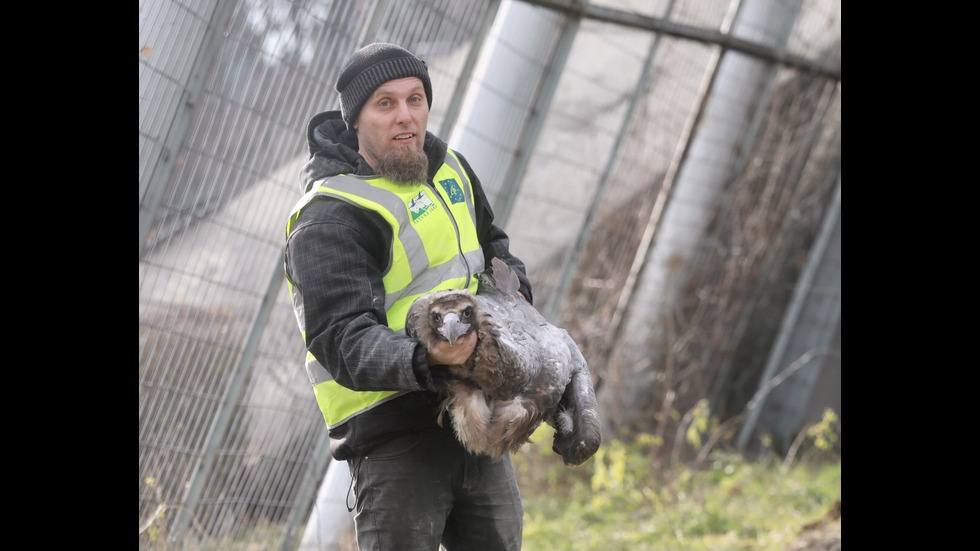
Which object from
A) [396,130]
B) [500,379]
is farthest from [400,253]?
[500,379]

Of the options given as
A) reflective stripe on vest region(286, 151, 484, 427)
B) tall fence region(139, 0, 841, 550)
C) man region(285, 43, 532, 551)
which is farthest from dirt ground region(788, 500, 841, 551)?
reflective stripe on vest region(286, 151, 484, 427)

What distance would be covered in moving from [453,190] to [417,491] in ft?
3.34

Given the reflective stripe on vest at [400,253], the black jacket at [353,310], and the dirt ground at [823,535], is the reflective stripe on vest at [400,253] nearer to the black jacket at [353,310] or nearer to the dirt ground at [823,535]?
the black jacket at [353,310]

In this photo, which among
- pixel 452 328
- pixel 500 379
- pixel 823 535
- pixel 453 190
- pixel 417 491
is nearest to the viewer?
pixel 452 328

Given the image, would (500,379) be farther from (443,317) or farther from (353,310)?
(353,310)

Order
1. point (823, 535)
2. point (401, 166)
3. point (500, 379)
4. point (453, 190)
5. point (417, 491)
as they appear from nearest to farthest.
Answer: point (500, 379) < point (417, 491) < point (401, 166) < point (453, 190) < point (823, 535)

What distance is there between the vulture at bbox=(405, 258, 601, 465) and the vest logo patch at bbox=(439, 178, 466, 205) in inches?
16.8

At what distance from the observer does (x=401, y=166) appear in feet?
9.41

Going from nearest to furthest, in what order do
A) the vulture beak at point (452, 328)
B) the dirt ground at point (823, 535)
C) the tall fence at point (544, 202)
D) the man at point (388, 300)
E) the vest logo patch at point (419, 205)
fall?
the vulture beak at point (452, 328), the man at point (388, 300), the vest logo patch at point (419, 205), the tall fence at point (544, 202), the dirt ground at point (823, 535)

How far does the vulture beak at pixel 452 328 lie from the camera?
2395 mm

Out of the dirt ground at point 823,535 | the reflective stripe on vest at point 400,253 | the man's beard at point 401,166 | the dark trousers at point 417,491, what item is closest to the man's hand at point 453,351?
the reflective stripe on vest at point 400,253

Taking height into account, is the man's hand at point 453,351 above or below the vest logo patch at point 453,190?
below

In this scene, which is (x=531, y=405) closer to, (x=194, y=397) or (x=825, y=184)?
(x=194, y=397)

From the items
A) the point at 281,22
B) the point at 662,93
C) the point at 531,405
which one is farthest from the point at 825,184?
the point at 531,405
